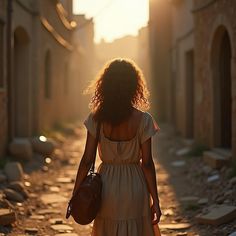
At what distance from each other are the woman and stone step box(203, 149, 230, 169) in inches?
213

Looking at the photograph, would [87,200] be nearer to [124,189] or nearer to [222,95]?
[124,189]

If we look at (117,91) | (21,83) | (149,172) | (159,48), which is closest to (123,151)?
(149,172)

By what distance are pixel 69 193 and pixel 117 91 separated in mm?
4893

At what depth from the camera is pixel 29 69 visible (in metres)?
12.2

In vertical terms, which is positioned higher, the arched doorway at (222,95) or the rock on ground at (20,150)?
the arched doorway at (222,95)

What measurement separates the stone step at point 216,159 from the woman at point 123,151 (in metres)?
5.42

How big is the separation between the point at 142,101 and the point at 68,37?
18199mm

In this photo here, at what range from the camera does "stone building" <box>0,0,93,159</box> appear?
32.6 ft

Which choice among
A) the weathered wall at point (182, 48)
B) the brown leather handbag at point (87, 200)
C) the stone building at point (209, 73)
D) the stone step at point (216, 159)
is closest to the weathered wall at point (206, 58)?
the stone building at point (209, 73)

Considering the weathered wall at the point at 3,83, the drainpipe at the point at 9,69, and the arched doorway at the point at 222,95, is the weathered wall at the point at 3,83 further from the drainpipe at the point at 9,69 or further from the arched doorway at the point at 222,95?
the arched doorway at the point at 222,95

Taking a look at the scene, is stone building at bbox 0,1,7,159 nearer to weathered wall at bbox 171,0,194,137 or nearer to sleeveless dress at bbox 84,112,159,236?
weathered wall at bbox 171,0,194,137

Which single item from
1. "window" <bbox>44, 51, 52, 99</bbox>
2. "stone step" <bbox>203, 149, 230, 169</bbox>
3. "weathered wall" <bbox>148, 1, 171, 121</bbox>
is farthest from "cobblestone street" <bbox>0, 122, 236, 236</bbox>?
"weathered wall" <bbox>148, 1, 171, 121</bbox>

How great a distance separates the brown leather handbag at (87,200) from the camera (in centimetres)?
316

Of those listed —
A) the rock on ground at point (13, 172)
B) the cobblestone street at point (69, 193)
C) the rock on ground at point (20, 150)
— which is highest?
the rock on ground at point (20, 150)
